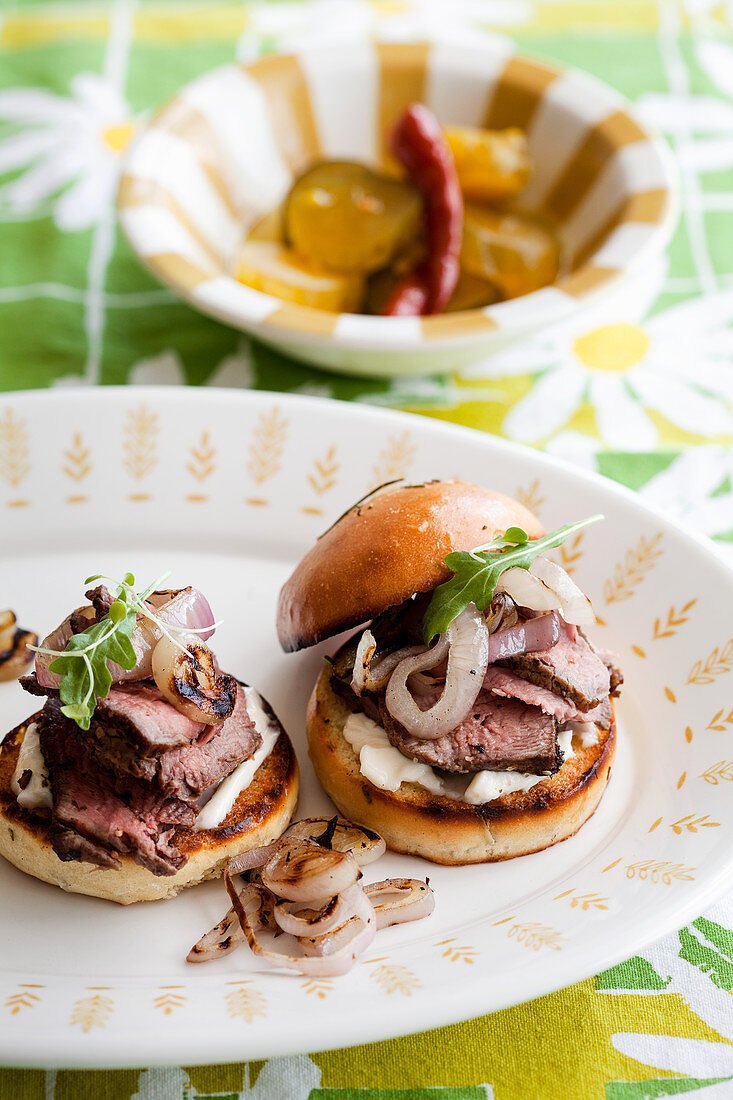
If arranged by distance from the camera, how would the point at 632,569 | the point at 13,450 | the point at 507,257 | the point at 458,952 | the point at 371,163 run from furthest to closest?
1. the point at 371,163
2. the point at 507,257
3. the point at 13,450
4. the point at 632,569
5. the point at 458,952

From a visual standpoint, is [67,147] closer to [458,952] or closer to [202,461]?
[202,461]

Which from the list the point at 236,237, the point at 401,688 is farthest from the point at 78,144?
the point at 401,688

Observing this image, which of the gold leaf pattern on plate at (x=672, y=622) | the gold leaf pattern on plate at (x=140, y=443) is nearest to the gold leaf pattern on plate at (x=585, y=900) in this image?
the gold leaf pattern on plate at (x=672, y=622)

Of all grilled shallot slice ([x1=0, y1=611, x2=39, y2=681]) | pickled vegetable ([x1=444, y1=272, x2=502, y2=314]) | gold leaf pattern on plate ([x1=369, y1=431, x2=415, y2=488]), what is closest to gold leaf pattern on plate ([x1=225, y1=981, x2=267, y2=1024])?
grilled shallot slice ([x1=0, y1=611, x2=39, y2=681])

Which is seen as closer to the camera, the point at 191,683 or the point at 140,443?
the point at 191,683

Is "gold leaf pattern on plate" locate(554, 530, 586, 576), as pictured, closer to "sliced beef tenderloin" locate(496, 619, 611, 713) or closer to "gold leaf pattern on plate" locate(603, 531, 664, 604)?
"gold leaf pattern on plate" locate(603, 531, 664, 604)

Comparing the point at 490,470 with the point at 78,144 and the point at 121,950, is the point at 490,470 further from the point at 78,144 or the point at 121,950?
the point at 78,144

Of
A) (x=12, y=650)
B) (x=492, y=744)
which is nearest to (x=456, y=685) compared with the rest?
(x=492, y=744)

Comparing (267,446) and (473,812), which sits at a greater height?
(267,446)
